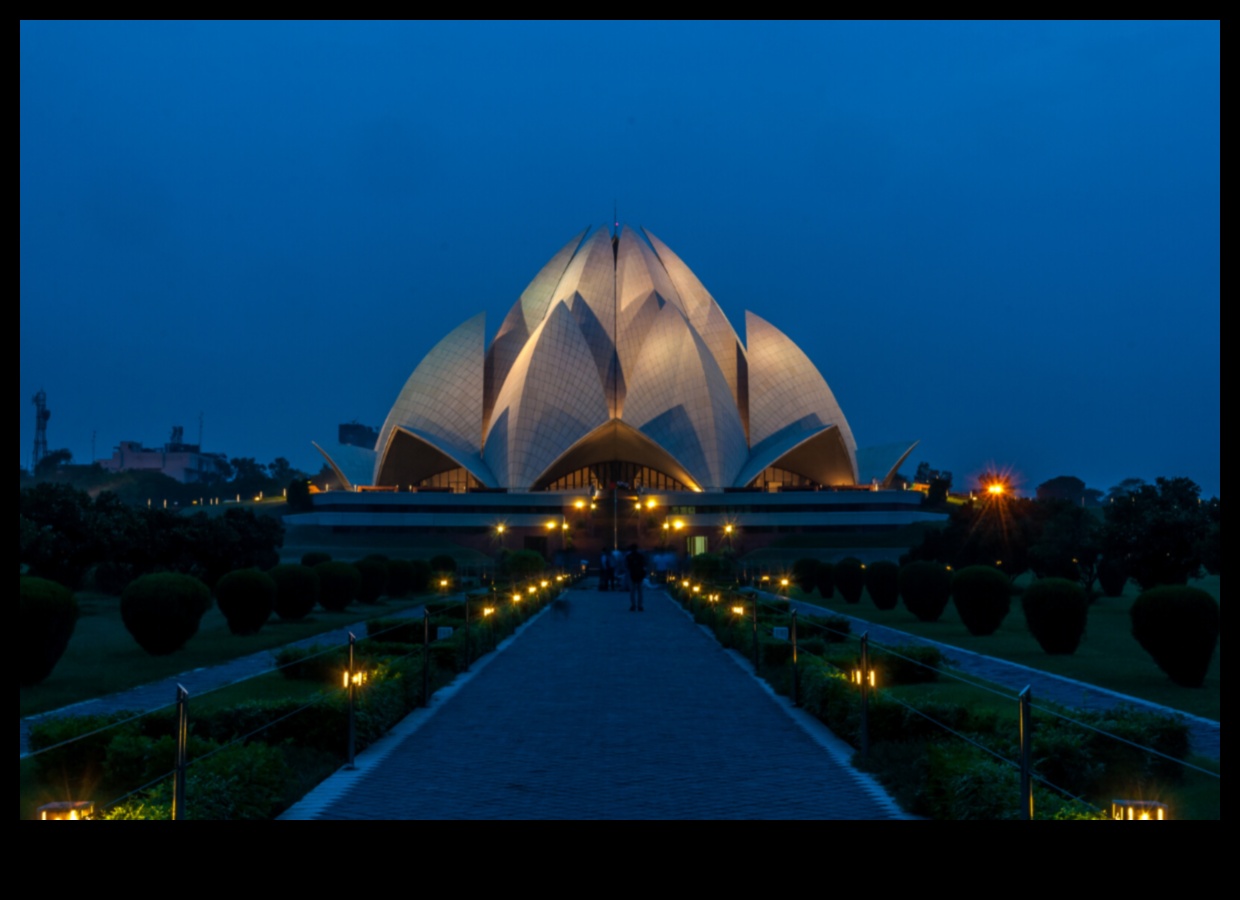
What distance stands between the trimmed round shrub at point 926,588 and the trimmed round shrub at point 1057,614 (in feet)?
19.0

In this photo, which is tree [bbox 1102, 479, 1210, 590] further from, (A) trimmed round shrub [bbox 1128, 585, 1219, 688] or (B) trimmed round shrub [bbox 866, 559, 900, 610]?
(A) trimmed round shrub [bbox 1128, 585, 1219, 688]

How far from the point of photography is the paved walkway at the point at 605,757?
5965mm

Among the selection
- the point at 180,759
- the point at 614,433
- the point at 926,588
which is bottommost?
the point at 926,588

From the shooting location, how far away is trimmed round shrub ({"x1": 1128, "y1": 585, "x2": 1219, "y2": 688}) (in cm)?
1203

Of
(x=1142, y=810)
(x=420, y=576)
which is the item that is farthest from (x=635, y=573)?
(x=1142, y=810)

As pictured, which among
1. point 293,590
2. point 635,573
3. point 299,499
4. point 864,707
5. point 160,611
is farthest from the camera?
point 299,499

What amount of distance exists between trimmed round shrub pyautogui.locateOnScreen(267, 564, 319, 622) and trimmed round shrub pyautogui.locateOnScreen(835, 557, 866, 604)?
1396 cm

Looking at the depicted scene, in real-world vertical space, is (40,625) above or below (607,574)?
above

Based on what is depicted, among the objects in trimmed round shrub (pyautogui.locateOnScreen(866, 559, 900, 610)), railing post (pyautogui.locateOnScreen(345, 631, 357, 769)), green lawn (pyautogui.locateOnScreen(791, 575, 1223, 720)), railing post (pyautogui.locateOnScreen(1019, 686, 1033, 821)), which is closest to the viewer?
railing post (pyautogui.locateOnScreen(1019, 686, 1033, 821))

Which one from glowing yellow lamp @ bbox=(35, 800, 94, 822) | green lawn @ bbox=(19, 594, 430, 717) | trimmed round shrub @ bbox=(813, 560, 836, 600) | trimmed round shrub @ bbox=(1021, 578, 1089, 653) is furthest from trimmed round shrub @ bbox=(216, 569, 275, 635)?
trimmed round shrub @ bbox=(813, 560, 836, 600)

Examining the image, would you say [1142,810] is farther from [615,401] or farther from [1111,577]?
[615,401]

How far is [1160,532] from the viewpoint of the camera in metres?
22.6

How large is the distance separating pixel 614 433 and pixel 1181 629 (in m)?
50.0
